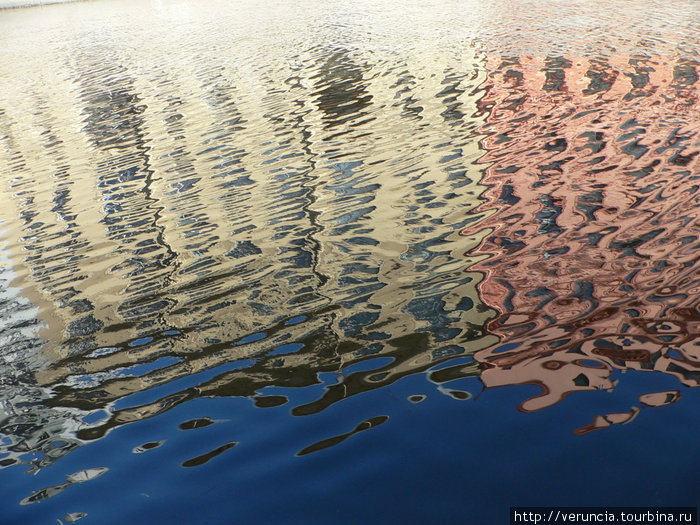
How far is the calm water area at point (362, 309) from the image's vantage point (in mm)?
4047

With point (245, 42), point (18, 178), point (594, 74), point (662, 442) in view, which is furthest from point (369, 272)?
point (245, 42)

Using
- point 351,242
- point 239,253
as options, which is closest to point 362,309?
point 351,242

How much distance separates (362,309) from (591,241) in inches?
96.1

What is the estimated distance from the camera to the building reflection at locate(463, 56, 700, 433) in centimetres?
483

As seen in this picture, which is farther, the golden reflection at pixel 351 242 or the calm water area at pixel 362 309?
the golden reflection at pixel 351 242

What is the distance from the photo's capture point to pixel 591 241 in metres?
6.80

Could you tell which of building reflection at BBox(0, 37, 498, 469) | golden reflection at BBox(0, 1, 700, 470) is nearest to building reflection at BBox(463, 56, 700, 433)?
golden reflection at BBox(0, 1, 700, 470)

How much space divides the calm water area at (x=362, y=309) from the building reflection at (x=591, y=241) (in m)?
0.03

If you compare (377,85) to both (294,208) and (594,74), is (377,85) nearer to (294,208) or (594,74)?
(594,74)

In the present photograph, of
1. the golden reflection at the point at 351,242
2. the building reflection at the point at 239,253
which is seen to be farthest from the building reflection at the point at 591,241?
the building reflection at the point at 239,253

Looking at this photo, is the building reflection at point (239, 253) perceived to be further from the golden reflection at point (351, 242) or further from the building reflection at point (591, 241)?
the building reflection at point (591, 241)

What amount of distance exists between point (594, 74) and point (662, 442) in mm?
12820

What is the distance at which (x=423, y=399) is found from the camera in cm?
468

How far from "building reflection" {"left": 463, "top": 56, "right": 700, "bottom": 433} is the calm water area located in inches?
1.1
